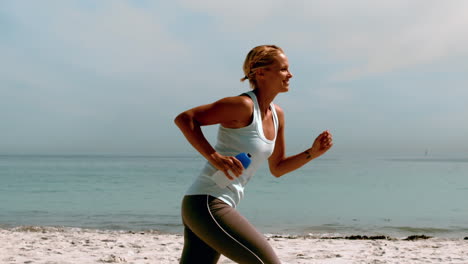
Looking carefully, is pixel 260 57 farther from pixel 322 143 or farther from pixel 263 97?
pixel 322 143

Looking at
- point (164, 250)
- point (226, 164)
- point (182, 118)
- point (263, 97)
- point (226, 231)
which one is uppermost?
point (263, 97)

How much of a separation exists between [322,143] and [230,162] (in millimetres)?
862

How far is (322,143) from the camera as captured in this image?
3297 mm

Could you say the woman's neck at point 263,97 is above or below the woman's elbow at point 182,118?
above

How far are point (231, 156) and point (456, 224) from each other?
46.9 ft

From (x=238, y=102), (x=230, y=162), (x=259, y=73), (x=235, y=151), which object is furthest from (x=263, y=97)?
(x=230, y=162)

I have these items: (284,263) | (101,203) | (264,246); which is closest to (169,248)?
(284,263)

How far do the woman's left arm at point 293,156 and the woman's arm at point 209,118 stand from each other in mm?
546

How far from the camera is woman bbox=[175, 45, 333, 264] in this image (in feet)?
9.05

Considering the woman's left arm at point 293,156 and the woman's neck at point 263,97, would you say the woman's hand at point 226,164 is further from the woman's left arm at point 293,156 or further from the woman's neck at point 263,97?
the woman's left arm at point 293,156

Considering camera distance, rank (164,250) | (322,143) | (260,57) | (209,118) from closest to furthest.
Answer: (209,118) < (260,57) < (322,143) < (164,250)

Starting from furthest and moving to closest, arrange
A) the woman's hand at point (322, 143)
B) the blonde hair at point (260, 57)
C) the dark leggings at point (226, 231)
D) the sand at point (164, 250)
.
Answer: the sand at point (164, 250) < the woman's hand at point (322, 143) < the blonde hair at point (260, 57) < the dark leggings at point (226, 231)

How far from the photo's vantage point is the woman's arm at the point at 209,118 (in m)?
2.74

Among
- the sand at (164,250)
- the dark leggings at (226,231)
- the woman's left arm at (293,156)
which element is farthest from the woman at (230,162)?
the sand at (164,250)
